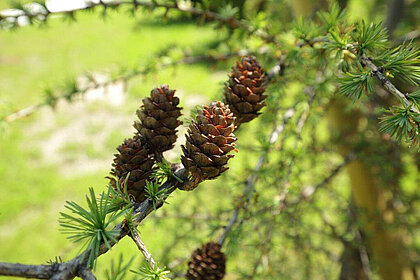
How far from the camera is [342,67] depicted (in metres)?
0.64

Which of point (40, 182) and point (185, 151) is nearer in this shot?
point (185, 151)

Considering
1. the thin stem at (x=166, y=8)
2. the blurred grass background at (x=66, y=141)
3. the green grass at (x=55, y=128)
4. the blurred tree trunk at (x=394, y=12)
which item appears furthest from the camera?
the green grass at (x=55, y=128)

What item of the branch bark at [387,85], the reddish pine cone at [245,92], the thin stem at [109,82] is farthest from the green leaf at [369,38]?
the thin stem at [109,82]

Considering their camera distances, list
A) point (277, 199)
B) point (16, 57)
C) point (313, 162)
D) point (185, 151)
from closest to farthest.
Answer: point (185, 151) < point (277, 199) < point (313, 162) < point (16, 57)

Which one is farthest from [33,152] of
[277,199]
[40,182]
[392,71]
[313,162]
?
[392,71]

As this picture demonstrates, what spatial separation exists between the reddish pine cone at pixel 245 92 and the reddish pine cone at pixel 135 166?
7.4 inches

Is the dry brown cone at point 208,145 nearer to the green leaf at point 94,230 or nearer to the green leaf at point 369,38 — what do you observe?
the green leaf at point 94,230

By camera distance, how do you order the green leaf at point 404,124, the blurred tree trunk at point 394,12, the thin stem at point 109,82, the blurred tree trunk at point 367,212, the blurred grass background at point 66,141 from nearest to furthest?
the green leaf at point 404,124, the thin stem at point 109,82, the blurred tree trunk at point 367,212, the blurred tree trunk at point 394,12, the blurred grass background at point 66,141

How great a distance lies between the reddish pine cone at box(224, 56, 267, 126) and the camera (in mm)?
667

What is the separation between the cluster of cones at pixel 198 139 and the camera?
56 centimetres

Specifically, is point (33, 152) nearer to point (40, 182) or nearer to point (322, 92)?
point (40, 182)

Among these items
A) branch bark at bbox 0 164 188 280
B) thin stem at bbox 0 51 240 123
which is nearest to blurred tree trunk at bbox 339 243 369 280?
thin stem at bbox 0 51 240 123

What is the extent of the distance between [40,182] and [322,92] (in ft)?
12.2

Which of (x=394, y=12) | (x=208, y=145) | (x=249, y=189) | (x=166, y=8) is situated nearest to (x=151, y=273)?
(x=208, y=145)
